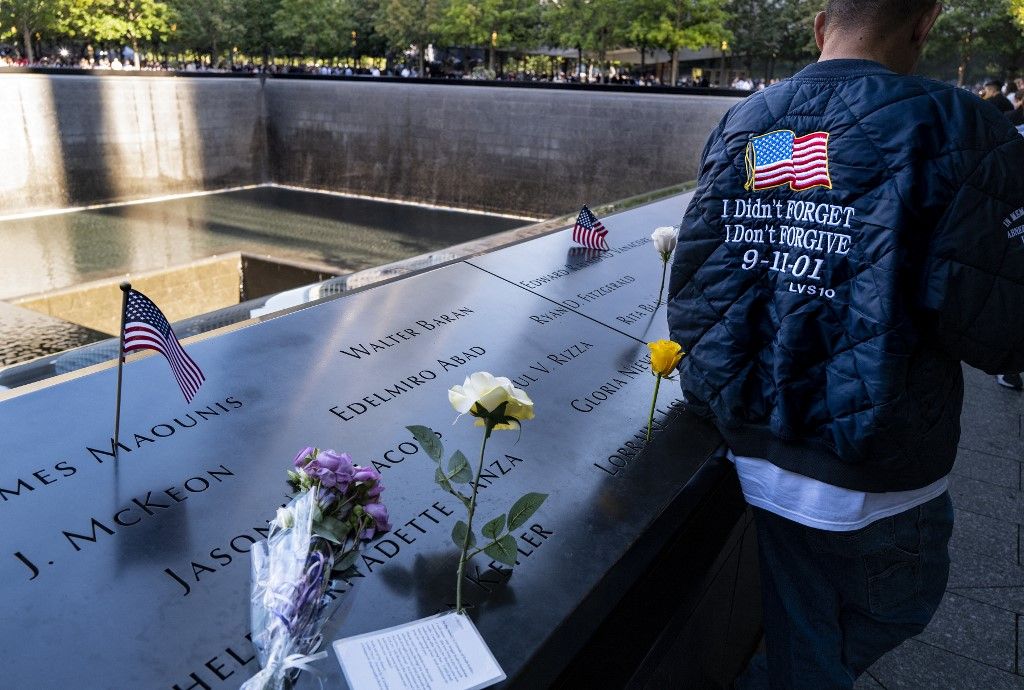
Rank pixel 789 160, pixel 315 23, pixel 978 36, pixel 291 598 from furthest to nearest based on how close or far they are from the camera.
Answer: pixel 315 23
pixel 978 36
pixel 789 160
pixel 291 598

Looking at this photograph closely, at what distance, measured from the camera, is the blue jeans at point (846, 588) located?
179 cm

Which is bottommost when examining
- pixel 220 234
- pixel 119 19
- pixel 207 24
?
pixel 220 234

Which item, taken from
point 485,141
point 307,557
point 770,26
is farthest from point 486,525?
point 770,26

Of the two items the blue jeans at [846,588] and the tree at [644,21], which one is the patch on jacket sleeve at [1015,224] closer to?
the blue jeans at [846,588]

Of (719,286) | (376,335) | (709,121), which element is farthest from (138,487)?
(709,121)

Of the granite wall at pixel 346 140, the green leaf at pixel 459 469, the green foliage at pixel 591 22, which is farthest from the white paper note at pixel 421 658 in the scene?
the green foliage at pixel 591 22

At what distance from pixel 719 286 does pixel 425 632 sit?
962 mm

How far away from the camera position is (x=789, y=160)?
5.47 ft

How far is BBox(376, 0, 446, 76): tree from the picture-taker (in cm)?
3369

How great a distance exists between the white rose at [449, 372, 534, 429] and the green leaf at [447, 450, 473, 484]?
0.66 feet

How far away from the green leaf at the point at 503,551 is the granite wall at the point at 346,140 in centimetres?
1394

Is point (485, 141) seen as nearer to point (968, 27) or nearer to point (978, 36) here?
point (968, 27)

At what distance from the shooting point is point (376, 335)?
2.76 m

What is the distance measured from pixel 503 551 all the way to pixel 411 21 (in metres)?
35.7
